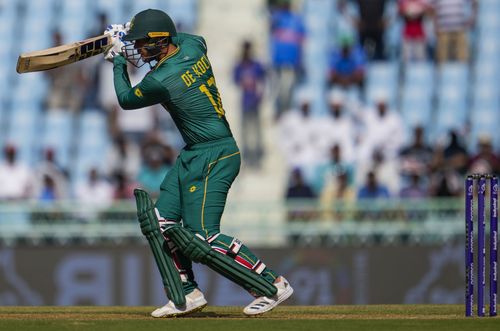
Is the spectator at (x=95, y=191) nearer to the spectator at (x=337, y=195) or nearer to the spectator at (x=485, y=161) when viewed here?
the spectator at (x=337, y=195)

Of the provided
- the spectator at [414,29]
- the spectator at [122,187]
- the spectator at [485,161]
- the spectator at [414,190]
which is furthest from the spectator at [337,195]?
the spectator at [414,29]

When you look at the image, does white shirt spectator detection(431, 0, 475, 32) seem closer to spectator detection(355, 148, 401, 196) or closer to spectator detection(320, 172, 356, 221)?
spectator detection(355, 148, 401, 196)

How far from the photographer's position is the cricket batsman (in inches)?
330

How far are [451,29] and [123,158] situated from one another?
4894mm

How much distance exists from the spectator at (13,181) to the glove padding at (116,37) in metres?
6.95

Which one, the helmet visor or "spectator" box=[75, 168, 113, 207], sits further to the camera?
"spectator" box=[75, 168, 113, 207]

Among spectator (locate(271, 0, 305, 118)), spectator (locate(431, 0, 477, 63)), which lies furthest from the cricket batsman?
spectator (locate(431, 0, 477, 63))

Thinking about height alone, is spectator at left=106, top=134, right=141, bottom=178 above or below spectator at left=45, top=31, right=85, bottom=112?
below

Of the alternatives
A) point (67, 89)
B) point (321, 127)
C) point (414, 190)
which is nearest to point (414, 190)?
point (414, 190)

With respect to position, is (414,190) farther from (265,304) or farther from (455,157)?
(265,304)

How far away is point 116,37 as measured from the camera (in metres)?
8.72

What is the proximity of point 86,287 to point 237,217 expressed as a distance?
2.07 meters

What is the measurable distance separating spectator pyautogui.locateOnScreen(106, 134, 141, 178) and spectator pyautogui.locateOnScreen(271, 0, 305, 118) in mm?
2092

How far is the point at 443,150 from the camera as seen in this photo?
15930 millimetres
